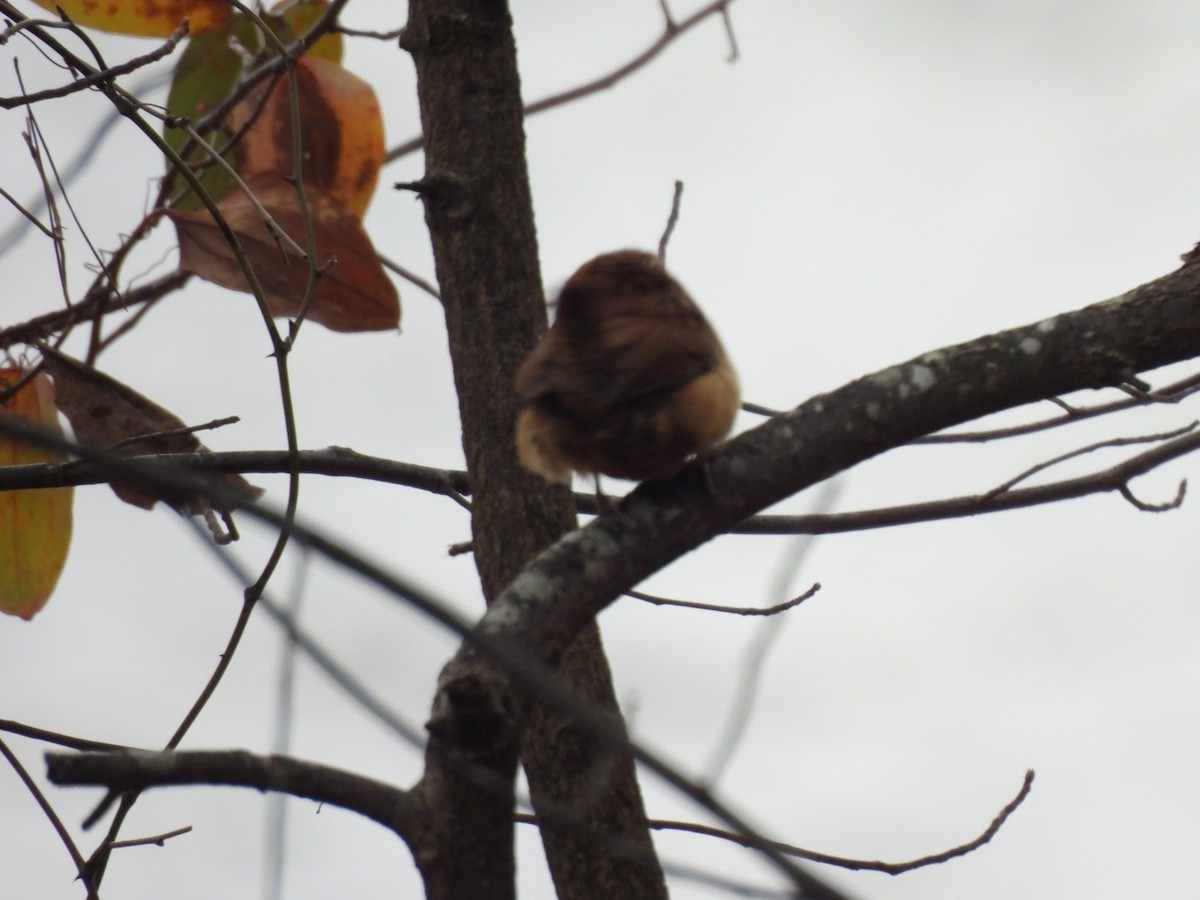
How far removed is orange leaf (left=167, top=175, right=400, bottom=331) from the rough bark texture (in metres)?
0.17

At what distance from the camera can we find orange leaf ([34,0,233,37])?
7.64 ft

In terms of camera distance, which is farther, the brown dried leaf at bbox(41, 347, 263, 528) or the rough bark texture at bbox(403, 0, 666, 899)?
the brown dried leaf at bbox(41, 347, 263, 528)

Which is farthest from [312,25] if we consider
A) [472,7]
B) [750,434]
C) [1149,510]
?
[1149,510]

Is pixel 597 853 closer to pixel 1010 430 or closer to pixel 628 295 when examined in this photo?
pixel 628 295

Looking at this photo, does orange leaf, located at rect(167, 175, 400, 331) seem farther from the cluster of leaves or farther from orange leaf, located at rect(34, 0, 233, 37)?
orange leaf, located at rect(34, 0, 233, 37)

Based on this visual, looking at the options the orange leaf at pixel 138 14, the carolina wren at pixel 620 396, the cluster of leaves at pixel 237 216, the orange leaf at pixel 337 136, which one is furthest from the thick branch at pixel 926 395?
the orange leaf at pixel 138 14

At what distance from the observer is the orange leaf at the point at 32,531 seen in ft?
7.88

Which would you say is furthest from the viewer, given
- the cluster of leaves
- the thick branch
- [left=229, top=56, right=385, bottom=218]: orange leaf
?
[left=229, top=56, right=385, bottom=218]: orange leaf

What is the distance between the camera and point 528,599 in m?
1.53

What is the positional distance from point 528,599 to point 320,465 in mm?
982

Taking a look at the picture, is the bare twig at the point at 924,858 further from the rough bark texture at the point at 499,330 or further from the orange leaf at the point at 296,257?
the orange leaf at the point at 296,257

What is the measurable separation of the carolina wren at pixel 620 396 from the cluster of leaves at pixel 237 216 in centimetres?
40

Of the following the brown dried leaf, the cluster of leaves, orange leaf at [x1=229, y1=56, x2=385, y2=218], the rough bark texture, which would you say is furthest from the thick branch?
orange leaf at [x1=229, y1=56, x2=385, y2=218]

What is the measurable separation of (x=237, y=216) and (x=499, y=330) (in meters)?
0.51
